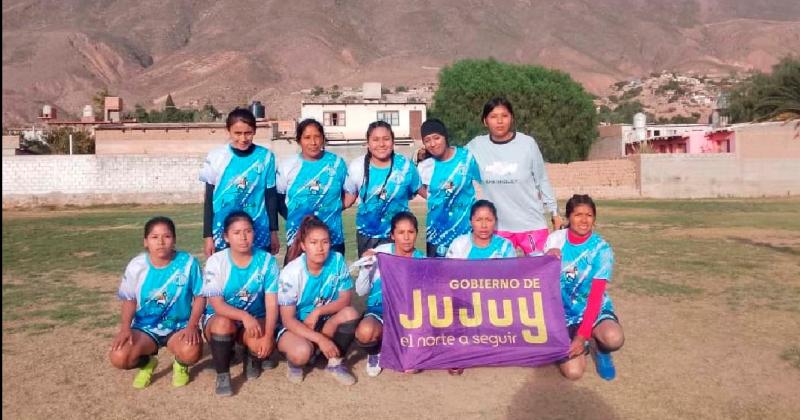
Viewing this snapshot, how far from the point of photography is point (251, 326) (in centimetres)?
455

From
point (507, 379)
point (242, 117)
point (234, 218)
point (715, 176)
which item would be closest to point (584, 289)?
point (507, 379)

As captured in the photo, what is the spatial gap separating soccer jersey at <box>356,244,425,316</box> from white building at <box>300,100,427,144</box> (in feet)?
131

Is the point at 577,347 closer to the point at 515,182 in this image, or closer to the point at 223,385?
the point at 515,182

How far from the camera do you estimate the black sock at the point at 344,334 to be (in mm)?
4758

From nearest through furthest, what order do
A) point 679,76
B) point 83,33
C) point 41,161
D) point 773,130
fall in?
point 41,161
point 773,130
point 679,76
point 83,33

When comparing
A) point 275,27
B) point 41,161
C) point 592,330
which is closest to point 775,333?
point 592,330

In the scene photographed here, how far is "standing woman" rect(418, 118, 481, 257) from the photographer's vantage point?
17.6ft

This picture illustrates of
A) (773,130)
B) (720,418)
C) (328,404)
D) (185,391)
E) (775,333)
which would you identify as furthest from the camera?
(773,130)

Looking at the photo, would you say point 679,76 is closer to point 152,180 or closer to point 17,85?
point 152,180

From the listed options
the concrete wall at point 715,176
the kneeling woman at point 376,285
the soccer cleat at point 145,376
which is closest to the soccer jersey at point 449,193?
the kneeling woman at point 376,285

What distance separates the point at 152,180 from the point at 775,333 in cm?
2500

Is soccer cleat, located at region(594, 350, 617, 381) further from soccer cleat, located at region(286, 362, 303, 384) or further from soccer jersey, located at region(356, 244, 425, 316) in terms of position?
soccer cleat, located at region(286, 362, 303, 384)

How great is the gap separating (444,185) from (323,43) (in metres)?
119

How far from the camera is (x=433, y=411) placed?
409 centimetres
